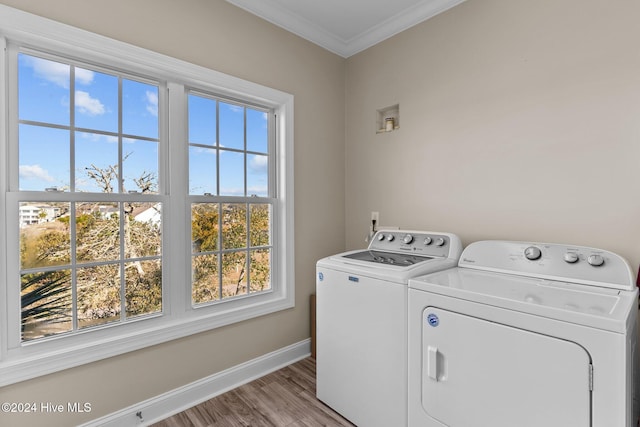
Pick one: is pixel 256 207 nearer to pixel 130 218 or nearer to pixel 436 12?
pixel 130 218

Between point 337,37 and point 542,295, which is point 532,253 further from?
point 337,37

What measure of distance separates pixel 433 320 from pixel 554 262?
2.16 ft

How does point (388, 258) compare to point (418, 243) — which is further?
point (418, 243)

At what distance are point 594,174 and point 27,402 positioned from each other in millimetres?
2950

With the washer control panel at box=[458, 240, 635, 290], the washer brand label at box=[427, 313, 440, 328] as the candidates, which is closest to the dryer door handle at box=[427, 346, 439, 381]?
the washer brand label at box=[427, 313, 440, 328]

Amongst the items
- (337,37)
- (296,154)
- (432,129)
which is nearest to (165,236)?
Answer: (296,154)

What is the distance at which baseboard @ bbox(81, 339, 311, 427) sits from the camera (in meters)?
1.65

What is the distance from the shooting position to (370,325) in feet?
5.23

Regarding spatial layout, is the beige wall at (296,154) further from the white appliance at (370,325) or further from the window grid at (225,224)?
the white appliance at (370,325)

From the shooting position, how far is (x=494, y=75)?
1.88 meters

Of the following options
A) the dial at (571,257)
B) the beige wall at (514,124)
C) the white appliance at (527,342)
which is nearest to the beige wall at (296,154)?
the beige wall at (514,124)

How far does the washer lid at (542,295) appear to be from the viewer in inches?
38.6

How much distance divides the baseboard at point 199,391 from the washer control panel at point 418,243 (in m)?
1.08

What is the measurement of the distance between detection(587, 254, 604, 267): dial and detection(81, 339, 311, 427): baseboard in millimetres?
1940
